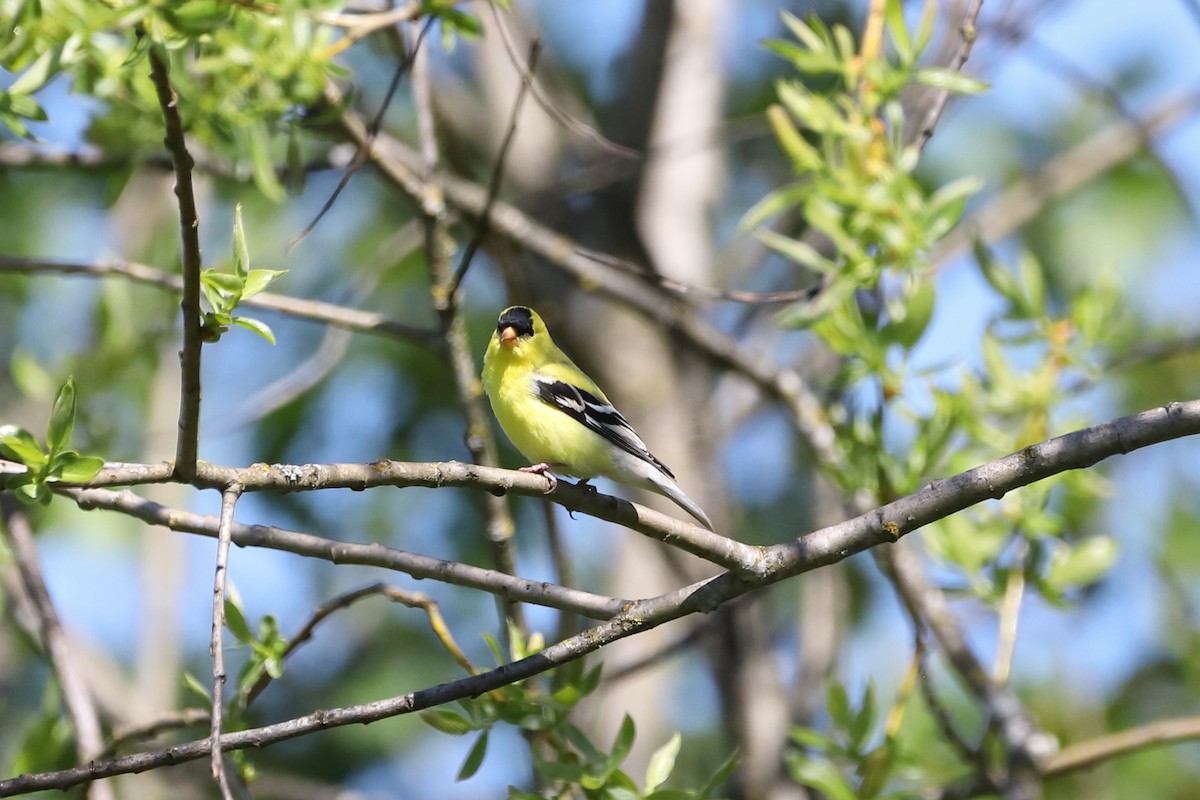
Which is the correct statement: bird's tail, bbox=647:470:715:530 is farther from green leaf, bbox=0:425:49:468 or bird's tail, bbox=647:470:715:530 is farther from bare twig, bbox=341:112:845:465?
green leaf, bbox=0:425:49:468

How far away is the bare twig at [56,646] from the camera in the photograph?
3.85 m

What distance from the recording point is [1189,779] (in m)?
6.84

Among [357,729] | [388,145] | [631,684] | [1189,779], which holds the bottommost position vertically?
[1189,779]

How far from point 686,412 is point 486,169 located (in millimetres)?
2058

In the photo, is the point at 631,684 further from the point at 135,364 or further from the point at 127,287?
the point at 127,287

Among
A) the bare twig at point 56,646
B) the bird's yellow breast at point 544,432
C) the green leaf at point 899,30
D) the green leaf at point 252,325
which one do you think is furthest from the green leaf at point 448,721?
the green leaf at point 899,30

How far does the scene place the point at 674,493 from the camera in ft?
14.9

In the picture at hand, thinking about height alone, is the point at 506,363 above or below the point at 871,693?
above

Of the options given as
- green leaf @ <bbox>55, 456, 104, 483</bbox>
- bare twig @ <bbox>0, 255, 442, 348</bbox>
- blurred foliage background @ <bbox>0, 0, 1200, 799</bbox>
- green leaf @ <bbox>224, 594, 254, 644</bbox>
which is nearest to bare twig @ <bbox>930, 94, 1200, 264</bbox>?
blurred foliage background @ <bbox>0, 0, 1200, 799</bbox>

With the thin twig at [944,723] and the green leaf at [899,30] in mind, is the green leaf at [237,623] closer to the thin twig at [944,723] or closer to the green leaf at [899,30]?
the thin twig at [944,723]

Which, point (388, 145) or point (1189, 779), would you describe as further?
point (1189, 779)

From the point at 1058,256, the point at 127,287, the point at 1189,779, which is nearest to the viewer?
the point at 127,287

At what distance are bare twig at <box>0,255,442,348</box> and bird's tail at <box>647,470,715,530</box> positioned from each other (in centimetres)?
100

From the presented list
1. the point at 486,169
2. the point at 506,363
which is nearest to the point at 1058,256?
the point at 486,169
